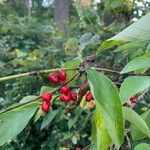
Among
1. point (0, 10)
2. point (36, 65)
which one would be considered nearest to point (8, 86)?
point (36, 65)

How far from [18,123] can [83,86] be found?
0.15 meters

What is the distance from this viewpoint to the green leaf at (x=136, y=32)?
2.38ft

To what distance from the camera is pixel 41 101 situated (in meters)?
0.97

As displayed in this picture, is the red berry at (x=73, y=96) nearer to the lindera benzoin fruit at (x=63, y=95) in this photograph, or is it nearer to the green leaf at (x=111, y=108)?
the lindera benzoin fruit at (x=63, y=95)

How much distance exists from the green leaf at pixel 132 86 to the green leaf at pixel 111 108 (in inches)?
0.8

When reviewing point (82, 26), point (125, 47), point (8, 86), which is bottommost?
point (8, 86)

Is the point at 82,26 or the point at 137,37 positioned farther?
the point at 82,26

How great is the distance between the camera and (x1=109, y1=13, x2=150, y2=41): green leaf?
2.38 ft

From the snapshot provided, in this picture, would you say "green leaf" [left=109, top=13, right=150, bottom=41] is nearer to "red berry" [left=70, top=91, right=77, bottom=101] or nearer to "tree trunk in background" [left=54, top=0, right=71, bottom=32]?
"red berry" [left=70, top=91, right=77, bottom=101]

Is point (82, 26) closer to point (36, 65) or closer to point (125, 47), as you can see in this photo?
point (36, 65)

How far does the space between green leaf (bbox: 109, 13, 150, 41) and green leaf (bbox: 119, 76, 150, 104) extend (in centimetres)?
7

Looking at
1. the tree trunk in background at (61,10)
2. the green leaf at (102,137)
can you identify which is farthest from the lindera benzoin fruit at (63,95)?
the tree trunk in background at (61,10)

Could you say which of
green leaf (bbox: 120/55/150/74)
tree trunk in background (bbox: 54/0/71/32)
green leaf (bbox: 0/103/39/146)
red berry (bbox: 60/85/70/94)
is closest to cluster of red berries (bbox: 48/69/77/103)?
red berry (bbox: 60/85/70/94)

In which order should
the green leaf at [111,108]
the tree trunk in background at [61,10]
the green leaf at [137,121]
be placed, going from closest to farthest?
the green leaf at [111,108]
the green leaf at [137,121]
the tree trunk in background at [61,10]
